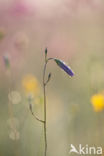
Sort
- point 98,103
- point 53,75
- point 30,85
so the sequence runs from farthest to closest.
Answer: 1. point 53,75
2. point 30,85
3. point 98,103

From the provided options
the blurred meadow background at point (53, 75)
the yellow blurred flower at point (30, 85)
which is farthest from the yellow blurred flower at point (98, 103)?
the yellow blurred flower at point (30, 85)

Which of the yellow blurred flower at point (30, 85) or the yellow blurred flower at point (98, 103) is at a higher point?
the yellow blurred flower at point (30, 85)

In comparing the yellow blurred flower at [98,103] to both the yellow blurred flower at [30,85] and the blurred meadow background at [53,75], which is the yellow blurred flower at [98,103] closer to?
the blurred meadow background at [53,75]

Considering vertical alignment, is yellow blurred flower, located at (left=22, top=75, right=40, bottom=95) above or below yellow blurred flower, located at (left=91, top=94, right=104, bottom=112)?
above

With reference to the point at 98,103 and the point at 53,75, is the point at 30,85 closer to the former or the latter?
the point at 53,75

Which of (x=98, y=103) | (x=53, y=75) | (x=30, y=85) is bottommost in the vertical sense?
(x=98, y=103)

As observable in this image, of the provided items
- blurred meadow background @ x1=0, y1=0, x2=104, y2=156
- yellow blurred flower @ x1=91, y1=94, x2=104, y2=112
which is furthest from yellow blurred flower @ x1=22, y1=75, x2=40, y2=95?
yellow blurred flower @ x1=91, y1=94, x2=104, y2=112

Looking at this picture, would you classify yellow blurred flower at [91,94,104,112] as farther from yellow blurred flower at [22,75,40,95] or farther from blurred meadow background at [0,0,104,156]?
yellow blurred flower at [22,75,40,95]

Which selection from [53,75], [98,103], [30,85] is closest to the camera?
[98,103]

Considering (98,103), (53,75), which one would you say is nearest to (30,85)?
(53,75)
